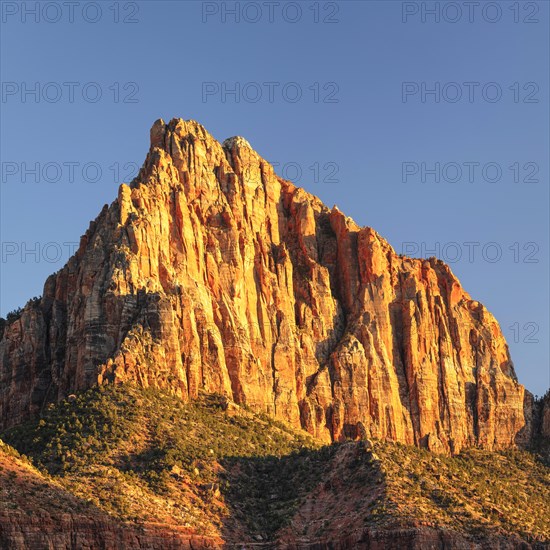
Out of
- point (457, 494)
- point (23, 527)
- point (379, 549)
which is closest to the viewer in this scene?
point (23, 527)

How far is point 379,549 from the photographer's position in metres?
177

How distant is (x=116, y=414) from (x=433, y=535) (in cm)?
3702

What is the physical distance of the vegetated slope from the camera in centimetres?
17888

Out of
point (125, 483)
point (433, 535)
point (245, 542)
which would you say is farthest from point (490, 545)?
point (125, 483)

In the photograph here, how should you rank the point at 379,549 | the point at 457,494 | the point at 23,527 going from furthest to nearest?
1. the point at 457,494
2. the point at 379,549
3. the point at 23,527

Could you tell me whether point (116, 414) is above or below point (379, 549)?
above

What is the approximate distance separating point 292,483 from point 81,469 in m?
23.9

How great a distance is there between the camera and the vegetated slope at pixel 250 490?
179 metres

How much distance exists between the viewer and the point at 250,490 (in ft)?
632

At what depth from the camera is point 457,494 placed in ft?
631

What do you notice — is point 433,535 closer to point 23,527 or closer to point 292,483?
point 292,483

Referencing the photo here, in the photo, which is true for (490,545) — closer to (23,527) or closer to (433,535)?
(433,535)

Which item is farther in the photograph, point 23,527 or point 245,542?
point 245,542

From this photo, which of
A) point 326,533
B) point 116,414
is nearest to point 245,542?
point 326,533
